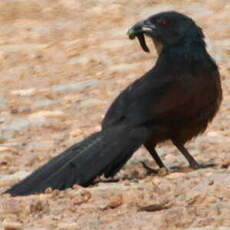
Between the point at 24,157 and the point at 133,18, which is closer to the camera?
the point at 24,157

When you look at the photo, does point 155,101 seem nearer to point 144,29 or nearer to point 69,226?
point 144,29

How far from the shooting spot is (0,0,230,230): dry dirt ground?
5652mm

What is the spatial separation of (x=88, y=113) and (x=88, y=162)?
275cm

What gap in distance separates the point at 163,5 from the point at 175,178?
6.53m

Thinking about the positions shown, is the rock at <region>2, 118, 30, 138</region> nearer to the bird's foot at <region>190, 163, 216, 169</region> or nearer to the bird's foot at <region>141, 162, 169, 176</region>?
the bird's foot at <region>141, 162, 169, 176</region>

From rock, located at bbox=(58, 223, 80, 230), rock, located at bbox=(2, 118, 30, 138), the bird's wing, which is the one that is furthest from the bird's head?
rock, located at bbox=(58, 223, 80, 230)

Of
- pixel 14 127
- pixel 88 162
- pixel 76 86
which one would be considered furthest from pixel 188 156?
pixel 76 86

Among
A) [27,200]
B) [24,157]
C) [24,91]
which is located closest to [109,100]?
[24,91]

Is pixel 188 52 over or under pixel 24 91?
over

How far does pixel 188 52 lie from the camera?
7543 millimetres

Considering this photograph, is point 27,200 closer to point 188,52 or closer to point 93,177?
point 93,177

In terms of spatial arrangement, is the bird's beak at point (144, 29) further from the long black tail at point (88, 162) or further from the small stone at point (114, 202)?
the small stone at point (114, 202)

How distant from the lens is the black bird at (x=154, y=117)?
22.0ft

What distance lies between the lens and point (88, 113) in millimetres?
9477
